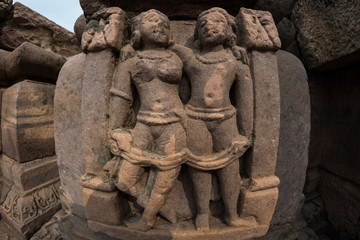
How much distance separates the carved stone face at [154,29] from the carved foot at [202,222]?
43.6 inches

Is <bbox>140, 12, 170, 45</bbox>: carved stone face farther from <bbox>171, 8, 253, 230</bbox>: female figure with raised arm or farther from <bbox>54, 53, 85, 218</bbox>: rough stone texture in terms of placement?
<bbox>54, 53, 85, 218</bbox>: rough stone texture

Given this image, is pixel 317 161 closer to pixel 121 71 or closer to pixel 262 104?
pixel 262 104

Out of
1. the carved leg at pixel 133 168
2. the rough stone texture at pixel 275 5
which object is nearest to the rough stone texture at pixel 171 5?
the rough stone texture at pixel 275 5

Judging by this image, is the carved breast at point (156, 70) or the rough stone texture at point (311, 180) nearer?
the carved breast at point (156, 70)

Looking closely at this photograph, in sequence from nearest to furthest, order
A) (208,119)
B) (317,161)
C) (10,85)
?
(208,119) < (10,85) < (317,161)

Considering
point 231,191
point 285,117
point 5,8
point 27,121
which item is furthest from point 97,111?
point 5,8

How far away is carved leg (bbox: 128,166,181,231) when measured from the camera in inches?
41.6

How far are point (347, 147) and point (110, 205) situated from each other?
99.8 inches

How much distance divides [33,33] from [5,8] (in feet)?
1.25

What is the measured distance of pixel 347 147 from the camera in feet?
6.87

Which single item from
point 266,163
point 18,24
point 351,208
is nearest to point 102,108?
point 266,163

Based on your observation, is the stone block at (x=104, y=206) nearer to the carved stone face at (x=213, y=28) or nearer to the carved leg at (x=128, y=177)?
the carved leg at (x=128, y=177)

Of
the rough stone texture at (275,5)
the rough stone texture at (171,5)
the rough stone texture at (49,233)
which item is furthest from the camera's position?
the rough stone texture at (49,233)

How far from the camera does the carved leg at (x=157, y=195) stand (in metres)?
1.06
